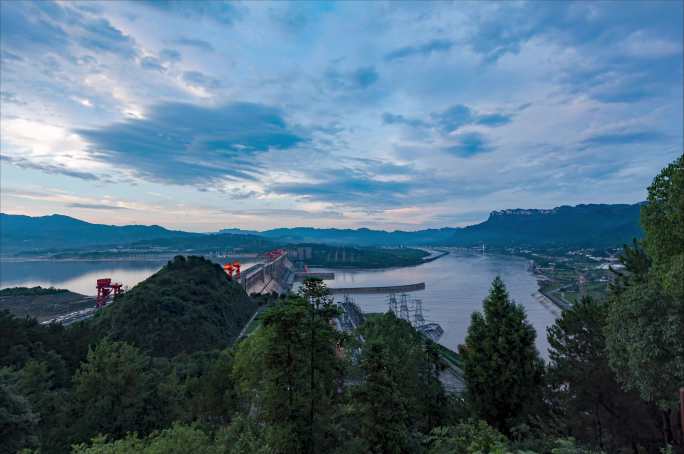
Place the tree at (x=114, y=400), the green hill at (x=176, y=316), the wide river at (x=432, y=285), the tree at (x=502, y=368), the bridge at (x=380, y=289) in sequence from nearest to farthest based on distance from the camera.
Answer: the tree at (x=114, y=400)
the tree at (x=502, y=368)
the green hill at (x=176, y=316)
the wide river at (x=432, y=285)
the bridge at (x=380, y=289)

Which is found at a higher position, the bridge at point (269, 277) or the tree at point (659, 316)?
the tree at point (659, 316)

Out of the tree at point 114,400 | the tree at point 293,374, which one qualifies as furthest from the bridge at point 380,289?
the tree at point 293,374

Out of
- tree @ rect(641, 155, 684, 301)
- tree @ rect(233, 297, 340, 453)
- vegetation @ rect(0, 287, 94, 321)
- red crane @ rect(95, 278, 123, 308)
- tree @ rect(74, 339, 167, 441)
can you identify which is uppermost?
tree @ rect(641, 155, 684, 301)

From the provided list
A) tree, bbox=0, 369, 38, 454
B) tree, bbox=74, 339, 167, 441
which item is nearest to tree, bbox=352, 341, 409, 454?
tree, bbox=74, 339, 167, 441

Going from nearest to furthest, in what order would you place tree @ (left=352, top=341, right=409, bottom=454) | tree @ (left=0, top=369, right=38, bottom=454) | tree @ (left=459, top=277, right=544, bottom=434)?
tree @ (left=352, top=341, right=409, bottom=454), tree @ (left=0, top=369, right=38, bottom=454), tree @ (left=459, top=277, right=544, bottom=434)

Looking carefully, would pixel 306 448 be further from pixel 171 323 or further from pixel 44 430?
pixel 171 323

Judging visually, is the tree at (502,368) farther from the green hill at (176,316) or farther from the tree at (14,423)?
the green hill at (176,316)

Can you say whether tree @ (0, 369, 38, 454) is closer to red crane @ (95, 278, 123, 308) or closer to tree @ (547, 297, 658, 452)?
tree @ (547, 297, 658, 452)
